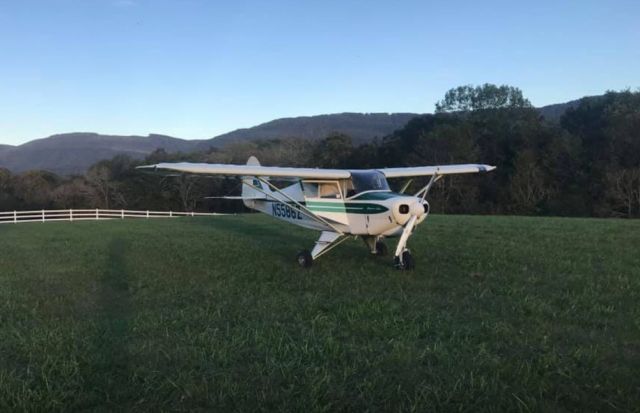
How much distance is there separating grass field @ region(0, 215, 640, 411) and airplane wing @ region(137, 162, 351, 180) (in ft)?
6.67

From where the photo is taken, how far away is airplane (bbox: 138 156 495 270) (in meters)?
10.7

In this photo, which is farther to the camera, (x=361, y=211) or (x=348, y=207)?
(x=348, y=207)

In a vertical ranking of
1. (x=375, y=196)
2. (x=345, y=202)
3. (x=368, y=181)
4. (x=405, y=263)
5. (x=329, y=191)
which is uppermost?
(x=368, y=181)

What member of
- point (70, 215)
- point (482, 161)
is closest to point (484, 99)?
point (482, 161)

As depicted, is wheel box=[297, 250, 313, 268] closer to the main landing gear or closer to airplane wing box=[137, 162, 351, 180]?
the main landing gear

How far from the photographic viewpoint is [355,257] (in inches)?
505

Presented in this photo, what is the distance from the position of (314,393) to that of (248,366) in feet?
3.06

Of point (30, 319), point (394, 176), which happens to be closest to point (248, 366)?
point (30, 319)

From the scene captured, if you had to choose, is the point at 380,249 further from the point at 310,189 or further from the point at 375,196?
the point at 310,189

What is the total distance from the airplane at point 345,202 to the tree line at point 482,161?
22.9 meters

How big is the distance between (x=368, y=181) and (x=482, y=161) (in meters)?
42.5

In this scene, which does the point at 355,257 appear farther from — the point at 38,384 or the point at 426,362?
the point at 38,384

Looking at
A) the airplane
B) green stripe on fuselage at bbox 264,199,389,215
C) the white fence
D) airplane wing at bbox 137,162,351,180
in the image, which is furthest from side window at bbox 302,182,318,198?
the white fence

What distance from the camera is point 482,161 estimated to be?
51.4 meters
